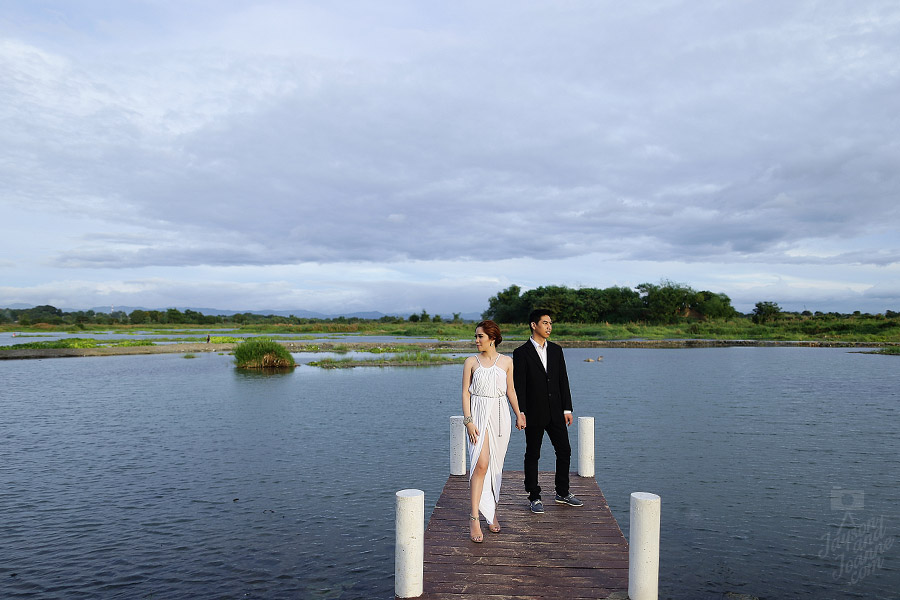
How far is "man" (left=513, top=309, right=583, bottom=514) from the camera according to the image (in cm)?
700

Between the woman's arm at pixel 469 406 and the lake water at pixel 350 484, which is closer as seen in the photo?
the woman's arm at pixel 469 406

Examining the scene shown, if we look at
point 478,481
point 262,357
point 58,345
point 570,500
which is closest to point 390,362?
point 262,357

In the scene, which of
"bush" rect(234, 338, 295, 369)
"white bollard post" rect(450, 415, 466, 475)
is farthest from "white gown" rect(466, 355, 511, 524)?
"bush" rect(234, 338, 295, 369)

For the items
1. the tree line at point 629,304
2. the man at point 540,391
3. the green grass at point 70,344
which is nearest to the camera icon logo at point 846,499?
the man at point 540,391

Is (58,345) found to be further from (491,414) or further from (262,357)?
(491,414)

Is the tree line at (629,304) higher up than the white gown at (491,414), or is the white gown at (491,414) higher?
the tree line at (629,304)

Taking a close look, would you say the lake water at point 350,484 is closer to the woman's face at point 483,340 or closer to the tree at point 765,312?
the woman's face at point 483,340

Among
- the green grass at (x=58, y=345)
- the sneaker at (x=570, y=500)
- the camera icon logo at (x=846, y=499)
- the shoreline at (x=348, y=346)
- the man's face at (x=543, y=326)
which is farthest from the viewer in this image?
the green grass at (x=58, y=345)

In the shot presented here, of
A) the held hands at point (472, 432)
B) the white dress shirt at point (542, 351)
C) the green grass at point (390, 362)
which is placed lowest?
the green grass at point (390, 362)

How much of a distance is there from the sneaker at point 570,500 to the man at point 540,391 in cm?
46

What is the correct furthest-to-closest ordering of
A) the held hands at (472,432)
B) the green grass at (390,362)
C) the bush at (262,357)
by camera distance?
the green grass at (390,362), the bush at (262,357), the held hands at (472,432)

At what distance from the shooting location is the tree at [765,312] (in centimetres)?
9004

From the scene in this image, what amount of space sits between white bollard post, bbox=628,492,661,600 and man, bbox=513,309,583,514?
197cm

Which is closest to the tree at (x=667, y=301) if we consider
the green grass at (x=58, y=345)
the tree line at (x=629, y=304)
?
the tree line at (x=629, y=304)
